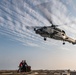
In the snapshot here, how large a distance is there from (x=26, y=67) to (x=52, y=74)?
456 centimetres

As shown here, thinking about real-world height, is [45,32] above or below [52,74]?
above

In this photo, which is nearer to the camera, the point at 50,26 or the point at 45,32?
the point at 45,32

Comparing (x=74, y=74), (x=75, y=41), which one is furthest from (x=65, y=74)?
(x=75, y=41)

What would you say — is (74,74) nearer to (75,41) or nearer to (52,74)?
(52,74)

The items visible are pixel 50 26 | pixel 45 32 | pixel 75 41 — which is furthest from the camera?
pixel 75 41

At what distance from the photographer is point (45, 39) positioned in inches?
1880

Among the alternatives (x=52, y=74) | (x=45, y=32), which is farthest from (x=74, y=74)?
(x=45, y=32)

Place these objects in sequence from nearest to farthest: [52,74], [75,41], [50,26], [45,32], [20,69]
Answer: [52,74] → [20,69] → [45,32] → [50,26] → [75,41]

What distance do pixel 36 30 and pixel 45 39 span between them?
3.48m

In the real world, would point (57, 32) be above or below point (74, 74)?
above

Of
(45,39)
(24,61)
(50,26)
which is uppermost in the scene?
(50,26)

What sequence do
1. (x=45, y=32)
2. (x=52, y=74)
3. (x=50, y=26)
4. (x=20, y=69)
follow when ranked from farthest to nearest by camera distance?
(x=50, y=26), (x=45, y=32), (x=20, y=69), (x=52, y=74)

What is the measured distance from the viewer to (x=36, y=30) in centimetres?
4766

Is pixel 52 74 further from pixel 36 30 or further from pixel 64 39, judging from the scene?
pixel 64 39
